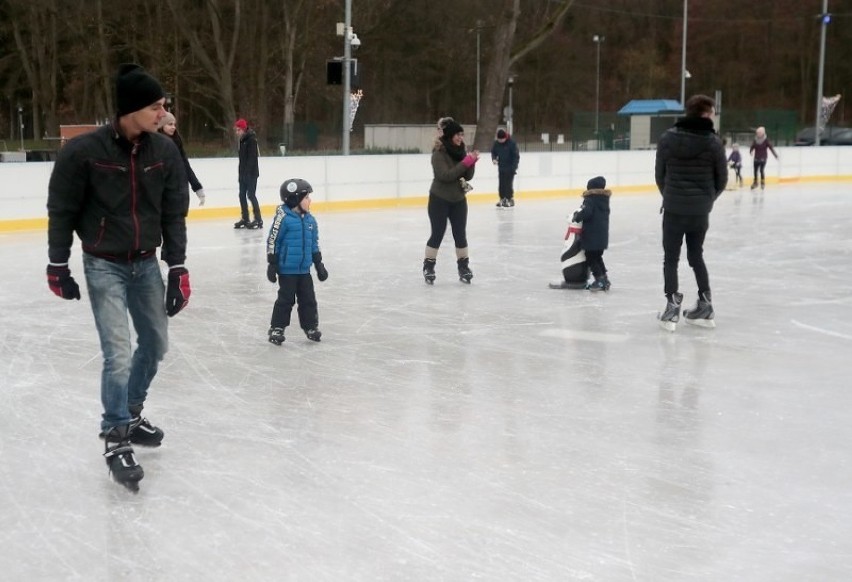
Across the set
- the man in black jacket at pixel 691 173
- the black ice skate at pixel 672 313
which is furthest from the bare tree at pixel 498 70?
the man in black jacket at pixel 691 173

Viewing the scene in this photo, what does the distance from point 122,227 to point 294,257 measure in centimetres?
274

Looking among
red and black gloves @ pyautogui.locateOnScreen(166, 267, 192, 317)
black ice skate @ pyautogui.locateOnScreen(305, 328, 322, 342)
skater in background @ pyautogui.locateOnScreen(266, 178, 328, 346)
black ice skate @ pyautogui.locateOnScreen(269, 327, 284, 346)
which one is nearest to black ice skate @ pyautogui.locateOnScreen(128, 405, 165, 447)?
red and black gloves @ pyautogui.locateOnScreen(166, 267, 192, 317)

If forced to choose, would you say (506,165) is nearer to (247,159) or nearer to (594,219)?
(247,159)

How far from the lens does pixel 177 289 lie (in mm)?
4320

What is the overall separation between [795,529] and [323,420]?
2.22m

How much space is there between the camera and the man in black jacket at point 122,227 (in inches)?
158

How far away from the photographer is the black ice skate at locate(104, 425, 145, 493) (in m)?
4.10

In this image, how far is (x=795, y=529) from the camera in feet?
12.2

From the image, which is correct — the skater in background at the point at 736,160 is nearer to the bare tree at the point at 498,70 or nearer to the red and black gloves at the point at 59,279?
the bare tree at the point at 498,70

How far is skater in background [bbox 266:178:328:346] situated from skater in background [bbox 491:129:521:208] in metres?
11.6

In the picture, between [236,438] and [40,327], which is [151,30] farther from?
[236,438]

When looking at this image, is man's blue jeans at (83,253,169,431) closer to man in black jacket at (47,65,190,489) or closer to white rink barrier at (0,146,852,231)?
man in black jacket at (47,65,190,489)

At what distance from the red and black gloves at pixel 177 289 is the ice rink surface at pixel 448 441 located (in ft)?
2.13

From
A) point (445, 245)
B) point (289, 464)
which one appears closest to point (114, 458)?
point (289, 464)
